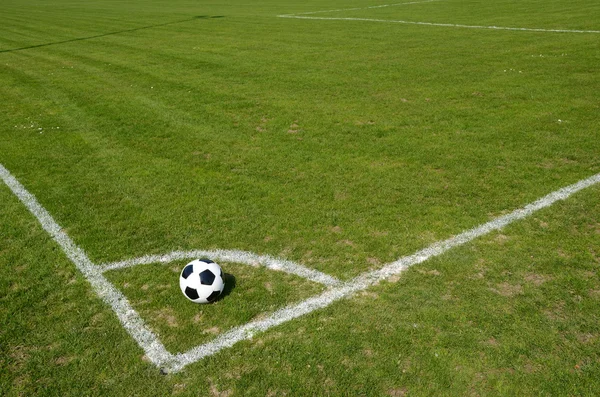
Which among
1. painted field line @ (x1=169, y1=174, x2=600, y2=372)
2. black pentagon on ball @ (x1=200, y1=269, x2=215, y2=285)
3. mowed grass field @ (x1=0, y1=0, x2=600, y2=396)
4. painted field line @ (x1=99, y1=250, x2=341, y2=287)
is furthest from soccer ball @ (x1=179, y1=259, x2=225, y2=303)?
painted field line @ (x1=99, y1=250, x2=341, y2=287)

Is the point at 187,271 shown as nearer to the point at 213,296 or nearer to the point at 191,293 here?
the point at 191,293

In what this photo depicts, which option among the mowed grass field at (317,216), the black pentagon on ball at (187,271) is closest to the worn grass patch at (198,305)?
the mowed grass field at (317,216)

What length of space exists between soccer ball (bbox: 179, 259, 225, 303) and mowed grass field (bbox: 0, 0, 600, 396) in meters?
0.13

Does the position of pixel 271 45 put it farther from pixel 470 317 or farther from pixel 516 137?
pixel 470 317

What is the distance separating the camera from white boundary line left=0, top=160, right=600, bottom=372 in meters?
4.19

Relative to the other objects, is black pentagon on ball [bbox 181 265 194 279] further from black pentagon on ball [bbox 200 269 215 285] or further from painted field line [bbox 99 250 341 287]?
painted field line [bbox 99 250 341 287]

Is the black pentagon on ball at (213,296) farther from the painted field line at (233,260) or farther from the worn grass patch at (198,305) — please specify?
the painted field line at (233,260)

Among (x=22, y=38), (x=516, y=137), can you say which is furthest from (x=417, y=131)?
(x=22, y=38)

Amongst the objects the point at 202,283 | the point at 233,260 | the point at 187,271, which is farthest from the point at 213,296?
the point at 233,260

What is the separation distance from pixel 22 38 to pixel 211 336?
→ 2222cm

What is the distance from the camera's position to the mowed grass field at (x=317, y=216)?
4.02 metres

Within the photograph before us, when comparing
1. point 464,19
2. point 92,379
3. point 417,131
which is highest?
point 464,19

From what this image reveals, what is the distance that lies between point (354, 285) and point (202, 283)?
145 cm

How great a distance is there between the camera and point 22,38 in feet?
71.4
